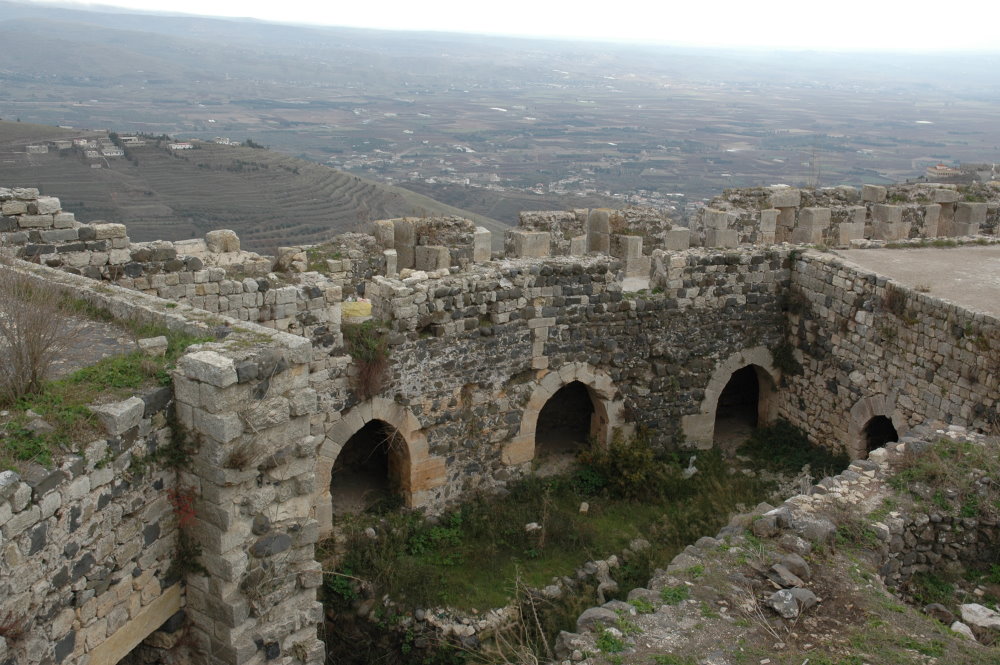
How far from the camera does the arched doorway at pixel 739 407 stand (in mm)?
13977

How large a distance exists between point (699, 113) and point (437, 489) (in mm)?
113690

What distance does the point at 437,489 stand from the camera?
37.1ft

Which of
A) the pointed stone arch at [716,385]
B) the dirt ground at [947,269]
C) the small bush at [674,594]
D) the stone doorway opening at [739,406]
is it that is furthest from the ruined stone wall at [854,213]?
the small bush at [674,594]

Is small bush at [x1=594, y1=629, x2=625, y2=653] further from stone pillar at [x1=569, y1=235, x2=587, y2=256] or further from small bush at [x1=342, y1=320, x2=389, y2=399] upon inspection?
stone pillar at [x1=569, y1=235, x2=587, y2=256]

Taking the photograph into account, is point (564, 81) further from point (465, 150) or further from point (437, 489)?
point (437, 489)

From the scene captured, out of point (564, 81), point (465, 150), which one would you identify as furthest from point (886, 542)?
point (564, 81)

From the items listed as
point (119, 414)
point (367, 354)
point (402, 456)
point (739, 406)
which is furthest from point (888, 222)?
point (119, 414)

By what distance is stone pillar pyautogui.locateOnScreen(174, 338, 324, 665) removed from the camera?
553 cm

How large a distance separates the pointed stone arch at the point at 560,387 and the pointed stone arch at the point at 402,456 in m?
1.24

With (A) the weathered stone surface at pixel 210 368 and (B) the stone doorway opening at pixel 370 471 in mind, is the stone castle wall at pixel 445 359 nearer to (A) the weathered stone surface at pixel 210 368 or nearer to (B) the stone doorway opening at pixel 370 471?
(A) the weathered stone surface at pixel 210 368

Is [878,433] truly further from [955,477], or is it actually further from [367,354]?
[367,354]

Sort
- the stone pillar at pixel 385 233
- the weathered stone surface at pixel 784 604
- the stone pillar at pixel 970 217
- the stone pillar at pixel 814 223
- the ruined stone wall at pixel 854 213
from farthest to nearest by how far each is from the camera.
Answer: the stone pillar at pixel 970 217
the ruined stone wall at pixel 854 213
the stone pillar at pixel 814 223
the stone pillar at pixel 385 233
the weathered stone surface at pixel 784 604

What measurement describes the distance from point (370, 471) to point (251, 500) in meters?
6.46

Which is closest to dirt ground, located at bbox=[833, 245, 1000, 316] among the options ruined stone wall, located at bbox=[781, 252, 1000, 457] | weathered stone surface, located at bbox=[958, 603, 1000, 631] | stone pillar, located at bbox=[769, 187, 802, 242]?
ruined stone wall, located at bbox=[781, 252, 1000, 457]
